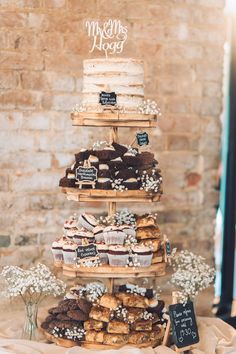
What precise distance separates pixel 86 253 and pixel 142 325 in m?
0.56

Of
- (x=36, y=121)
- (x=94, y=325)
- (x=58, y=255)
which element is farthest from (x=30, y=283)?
(x=36, y=121)

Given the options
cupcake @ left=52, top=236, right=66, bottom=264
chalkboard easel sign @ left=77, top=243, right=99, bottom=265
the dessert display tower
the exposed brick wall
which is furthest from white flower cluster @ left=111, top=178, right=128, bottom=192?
the exposed brick wall

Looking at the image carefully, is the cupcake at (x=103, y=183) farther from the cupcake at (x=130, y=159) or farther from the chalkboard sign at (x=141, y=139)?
the chalkboard sign at (x=141, y=139)

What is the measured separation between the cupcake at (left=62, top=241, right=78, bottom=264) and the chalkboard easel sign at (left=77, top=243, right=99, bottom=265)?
4 centimetres

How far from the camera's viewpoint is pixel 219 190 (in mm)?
5410

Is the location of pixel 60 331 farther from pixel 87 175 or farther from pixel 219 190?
pixel 219 190

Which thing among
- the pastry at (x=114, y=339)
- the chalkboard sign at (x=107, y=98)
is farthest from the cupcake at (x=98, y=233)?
the chalkboard sign at (x=107, y=98)

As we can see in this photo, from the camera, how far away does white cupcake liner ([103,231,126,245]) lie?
3869 millimetres

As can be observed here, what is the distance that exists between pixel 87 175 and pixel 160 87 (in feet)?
5.07

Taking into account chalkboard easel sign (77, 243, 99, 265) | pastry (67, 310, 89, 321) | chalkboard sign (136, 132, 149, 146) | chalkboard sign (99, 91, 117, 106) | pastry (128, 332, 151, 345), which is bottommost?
pastry (128, 332, 151, 345)

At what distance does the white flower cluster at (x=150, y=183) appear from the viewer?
3865 mm

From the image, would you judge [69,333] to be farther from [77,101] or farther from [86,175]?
[77,101]

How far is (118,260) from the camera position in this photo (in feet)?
12.6

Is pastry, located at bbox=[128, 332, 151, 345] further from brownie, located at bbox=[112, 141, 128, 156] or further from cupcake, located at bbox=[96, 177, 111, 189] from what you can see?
brownie, located at bbox=[112, 141, 128, 156]
